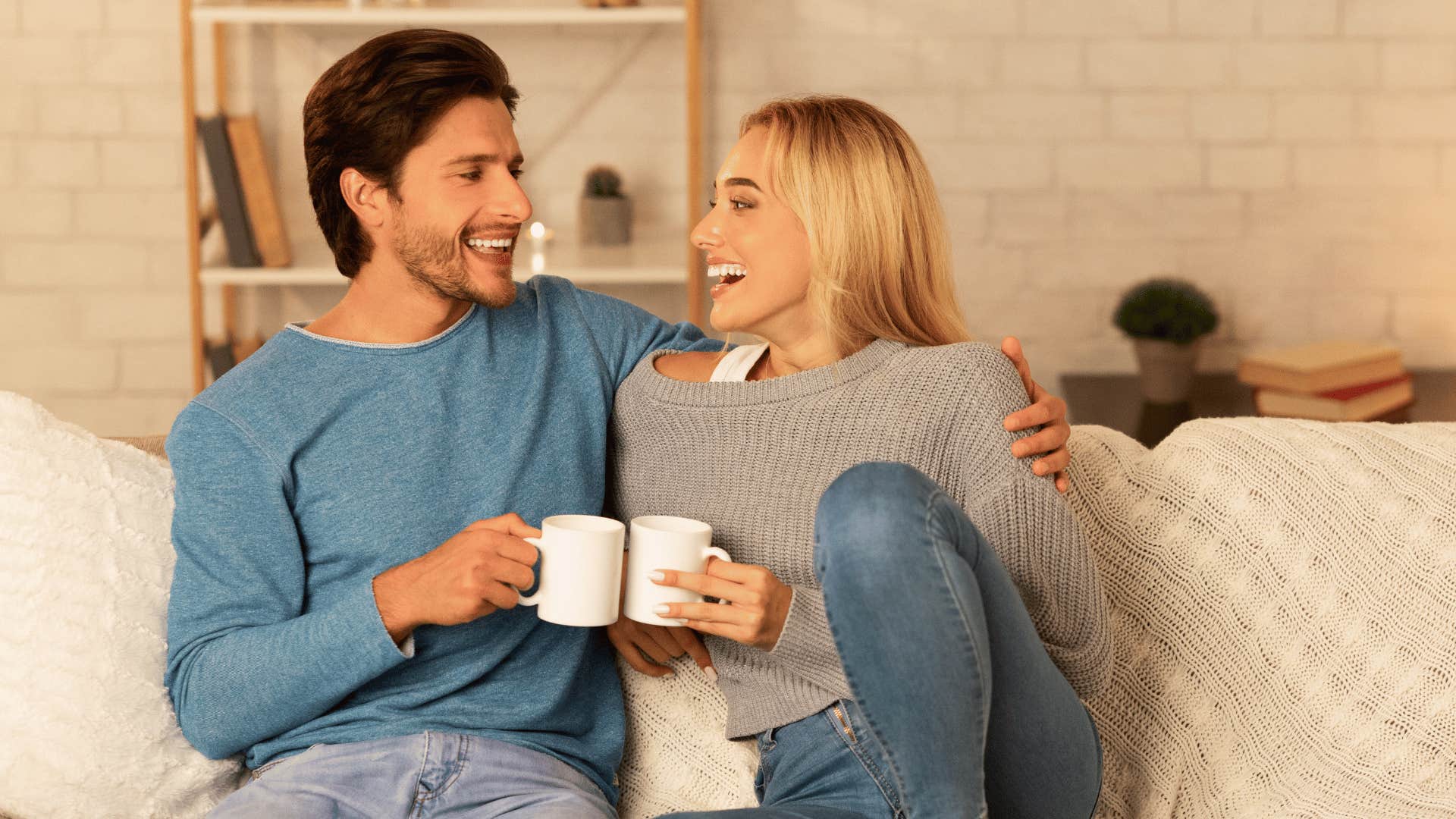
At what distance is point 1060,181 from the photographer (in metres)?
3.27

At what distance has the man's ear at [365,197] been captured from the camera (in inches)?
61.4

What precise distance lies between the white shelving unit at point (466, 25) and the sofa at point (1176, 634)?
59.5 inches

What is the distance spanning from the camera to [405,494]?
1.42m

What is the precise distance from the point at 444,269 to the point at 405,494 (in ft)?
0.88

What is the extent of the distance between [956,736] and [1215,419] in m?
0.64

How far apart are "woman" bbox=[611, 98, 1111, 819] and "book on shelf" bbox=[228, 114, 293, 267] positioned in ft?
5.66

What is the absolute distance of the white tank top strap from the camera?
155 cm

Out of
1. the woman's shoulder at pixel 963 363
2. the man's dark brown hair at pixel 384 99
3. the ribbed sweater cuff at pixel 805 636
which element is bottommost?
the ribbed sweater cuff at pixel 805 636

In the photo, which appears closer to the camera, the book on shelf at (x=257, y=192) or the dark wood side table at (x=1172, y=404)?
the dark wood side table at (x=1172, y=404)

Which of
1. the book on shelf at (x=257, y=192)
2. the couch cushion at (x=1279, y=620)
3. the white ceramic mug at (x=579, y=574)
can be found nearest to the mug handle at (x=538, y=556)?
the white ceramic mug at (x=579, y=574)

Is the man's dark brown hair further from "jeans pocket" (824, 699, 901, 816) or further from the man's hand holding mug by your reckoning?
"jeans pocket" (824, 699, 901, 816)

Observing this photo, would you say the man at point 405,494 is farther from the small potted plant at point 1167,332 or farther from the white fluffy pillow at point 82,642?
the small potted plant at point 1167,332

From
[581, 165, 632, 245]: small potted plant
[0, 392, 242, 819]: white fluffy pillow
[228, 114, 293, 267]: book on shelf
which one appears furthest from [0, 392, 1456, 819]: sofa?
[581, 165, 632, 245]: small potted plant

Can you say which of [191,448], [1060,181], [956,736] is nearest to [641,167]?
[1060,181]
